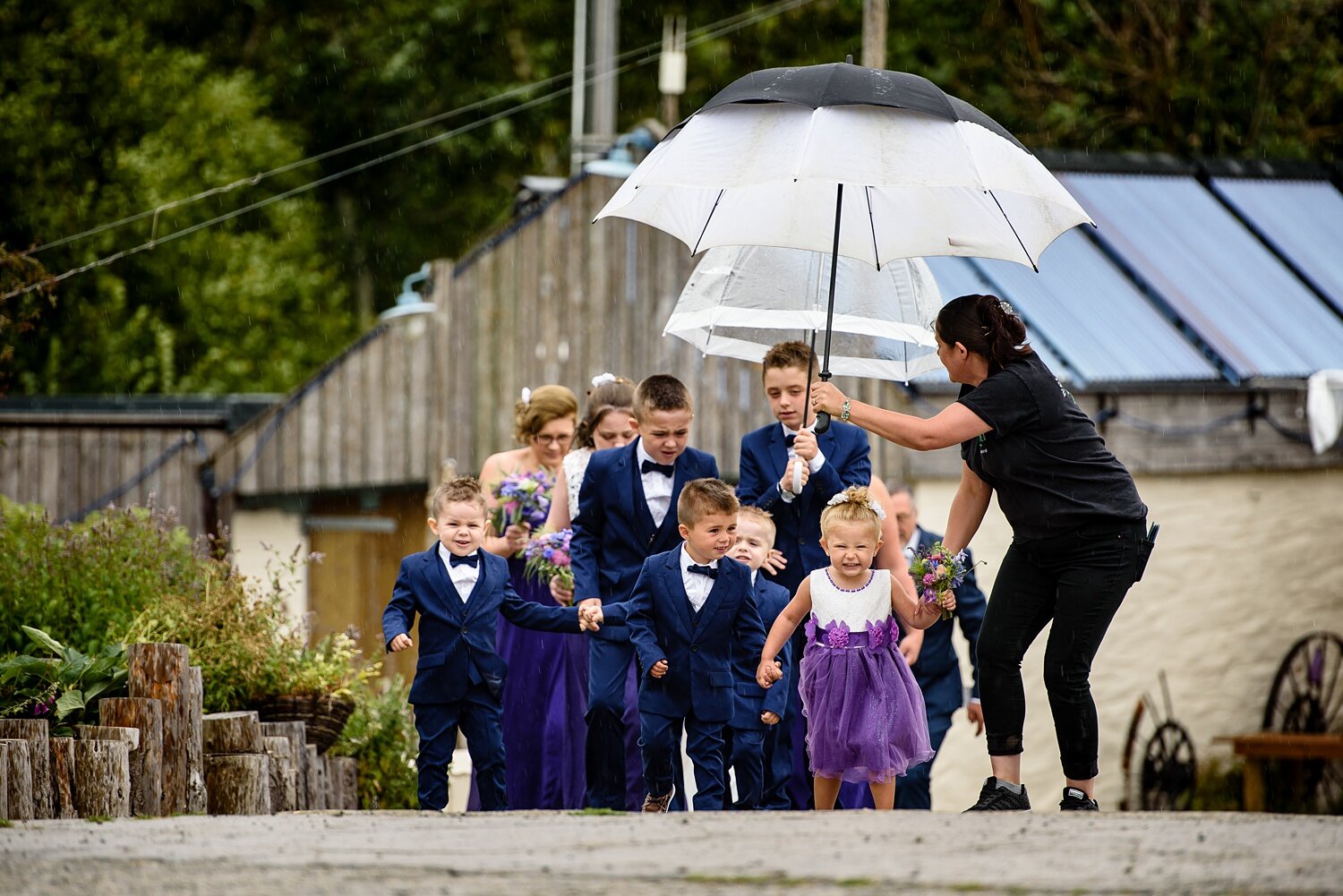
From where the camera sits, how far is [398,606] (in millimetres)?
6945

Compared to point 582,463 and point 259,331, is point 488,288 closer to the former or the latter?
point 582,463

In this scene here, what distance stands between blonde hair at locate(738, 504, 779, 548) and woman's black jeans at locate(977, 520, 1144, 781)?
1151mm

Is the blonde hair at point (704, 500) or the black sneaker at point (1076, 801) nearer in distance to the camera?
the black sneaker at point (1076, 801)

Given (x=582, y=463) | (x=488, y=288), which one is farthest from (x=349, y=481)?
(x=582, y=463)

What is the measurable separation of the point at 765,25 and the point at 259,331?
8.95 m

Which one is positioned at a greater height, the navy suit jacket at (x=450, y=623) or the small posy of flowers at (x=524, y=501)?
the small posy of flowers at (x=524, y=501)

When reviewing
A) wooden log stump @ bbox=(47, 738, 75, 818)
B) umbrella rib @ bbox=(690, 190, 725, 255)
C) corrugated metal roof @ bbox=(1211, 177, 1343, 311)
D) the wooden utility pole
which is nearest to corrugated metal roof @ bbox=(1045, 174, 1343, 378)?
corrugated metal roof @ bbox=(1211, 177, 1343, 311)

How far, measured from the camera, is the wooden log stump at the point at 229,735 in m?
7.18

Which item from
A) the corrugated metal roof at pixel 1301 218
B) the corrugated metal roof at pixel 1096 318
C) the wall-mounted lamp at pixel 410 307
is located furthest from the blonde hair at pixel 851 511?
the corrugated metal roof at pixel 1301 218

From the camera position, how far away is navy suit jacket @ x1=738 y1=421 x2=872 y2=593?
281 inches

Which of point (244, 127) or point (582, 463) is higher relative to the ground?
point (244, 127)

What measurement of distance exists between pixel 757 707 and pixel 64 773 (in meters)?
2.46

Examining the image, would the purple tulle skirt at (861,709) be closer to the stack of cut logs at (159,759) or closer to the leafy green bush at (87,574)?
the stack of cut logs at (159,759)

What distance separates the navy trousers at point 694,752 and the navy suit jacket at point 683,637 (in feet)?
0.14
